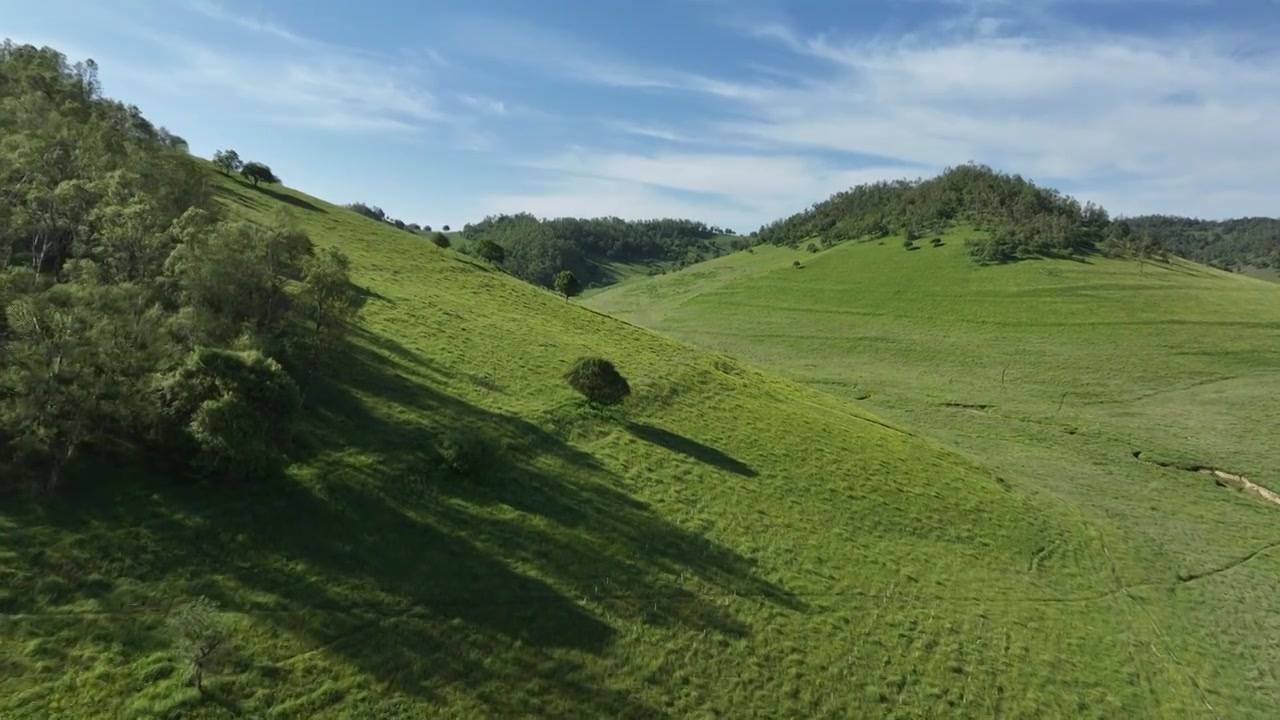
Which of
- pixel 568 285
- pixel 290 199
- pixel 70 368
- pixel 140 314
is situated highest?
pixel 290 199

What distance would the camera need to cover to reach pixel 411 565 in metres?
27.3

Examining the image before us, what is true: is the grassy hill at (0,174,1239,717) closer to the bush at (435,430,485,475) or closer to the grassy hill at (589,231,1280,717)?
the bush at (435,430,485,475)

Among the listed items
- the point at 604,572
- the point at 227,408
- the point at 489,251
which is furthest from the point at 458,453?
the point at 489,251

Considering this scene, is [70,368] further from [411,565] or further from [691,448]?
[691,448]

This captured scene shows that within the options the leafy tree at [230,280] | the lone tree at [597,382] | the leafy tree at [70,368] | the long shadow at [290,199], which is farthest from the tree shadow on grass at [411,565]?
the long shadow at [290,199]

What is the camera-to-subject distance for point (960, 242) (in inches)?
6885

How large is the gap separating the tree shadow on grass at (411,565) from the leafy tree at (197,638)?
48.8 inches

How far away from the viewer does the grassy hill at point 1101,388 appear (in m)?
38.5

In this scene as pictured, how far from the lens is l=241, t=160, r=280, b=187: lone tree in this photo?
95113mm

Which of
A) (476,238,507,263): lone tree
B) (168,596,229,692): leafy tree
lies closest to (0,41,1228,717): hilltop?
(168,596,229,692): leafy tree

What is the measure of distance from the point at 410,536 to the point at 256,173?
87542 millimetres

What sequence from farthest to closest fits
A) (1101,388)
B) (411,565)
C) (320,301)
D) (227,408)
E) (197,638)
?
(1101,388)
(320,301)
(227,408)
(411,565)
(197,638)

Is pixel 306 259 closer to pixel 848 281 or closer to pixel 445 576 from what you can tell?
pixel 445 576

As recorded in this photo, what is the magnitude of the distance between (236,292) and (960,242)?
579 ft
